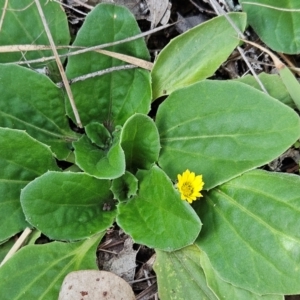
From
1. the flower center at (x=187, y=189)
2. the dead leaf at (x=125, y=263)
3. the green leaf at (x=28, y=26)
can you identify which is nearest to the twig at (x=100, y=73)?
the green leaf at (x=28, y=26)

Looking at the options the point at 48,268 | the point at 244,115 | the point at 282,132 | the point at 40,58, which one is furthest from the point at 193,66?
the point at 48,268

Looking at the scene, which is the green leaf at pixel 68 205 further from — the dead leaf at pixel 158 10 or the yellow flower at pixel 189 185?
the dead leaf at pixel 158 10

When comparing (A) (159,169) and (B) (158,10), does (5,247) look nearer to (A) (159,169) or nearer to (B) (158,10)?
(A) (159,169)

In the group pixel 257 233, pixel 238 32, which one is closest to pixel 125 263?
pixel 257 233

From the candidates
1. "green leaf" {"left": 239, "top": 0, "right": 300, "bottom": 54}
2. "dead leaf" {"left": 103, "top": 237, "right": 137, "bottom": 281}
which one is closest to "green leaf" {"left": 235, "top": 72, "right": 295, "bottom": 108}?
"green leaf" {"left": 239, "top": 0, "right": 300, "bottom": 54}

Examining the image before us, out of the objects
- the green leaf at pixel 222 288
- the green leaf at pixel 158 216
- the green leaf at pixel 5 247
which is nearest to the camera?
the green leaf at pixel 158 216

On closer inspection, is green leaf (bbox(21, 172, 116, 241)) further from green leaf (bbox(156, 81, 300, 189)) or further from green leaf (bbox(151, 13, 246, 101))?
green leaf (bbox(151, 13, 246, 101))

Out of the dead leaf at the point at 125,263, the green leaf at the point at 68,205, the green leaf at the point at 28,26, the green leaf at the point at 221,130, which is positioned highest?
the green leaf at the point at 28,26
